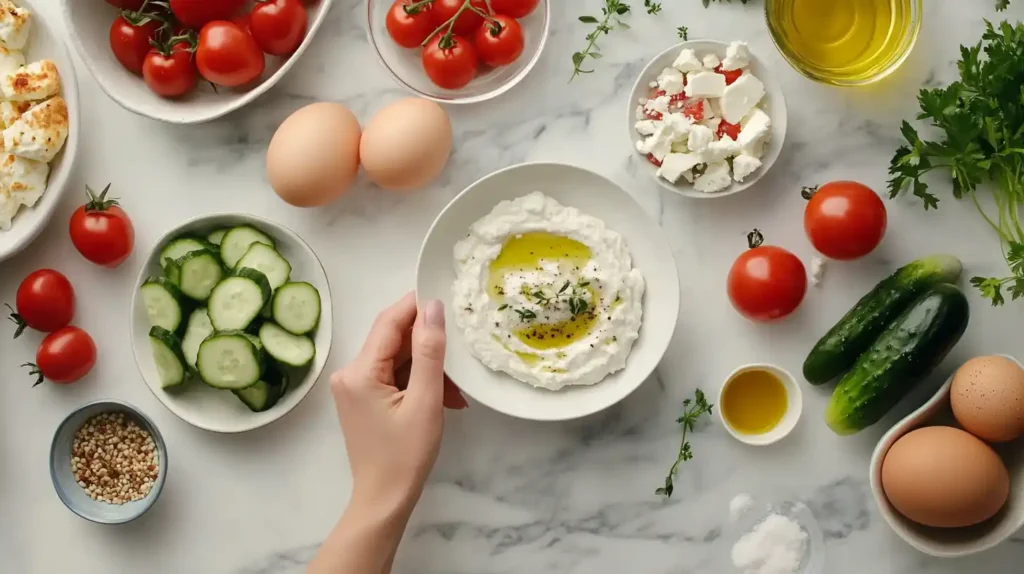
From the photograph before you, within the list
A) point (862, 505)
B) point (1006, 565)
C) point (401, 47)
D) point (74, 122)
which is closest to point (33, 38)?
point (74, 122)

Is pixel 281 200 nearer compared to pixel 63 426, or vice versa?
pixel 63 426

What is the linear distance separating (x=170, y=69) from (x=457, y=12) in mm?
679

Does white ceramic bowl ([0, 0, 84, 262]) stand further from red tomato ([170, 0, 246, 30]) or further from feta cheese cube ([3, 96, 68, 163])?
red tomato ([170, 0, 246, 30])

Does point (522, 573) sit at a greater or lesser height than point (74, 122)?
lesser

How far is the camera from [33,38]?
2027 millimetres

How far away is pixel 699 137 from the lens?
1893mm

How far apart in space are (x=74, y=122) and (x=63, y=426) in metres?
0.71

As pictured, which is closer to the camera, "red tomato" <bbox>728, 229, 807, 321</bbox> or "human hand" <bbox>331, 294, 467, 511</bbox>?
"human hand" <bbox>331, 294, 467, 511</bbox>

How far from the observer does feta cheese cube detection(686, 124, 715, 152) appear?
6.21ft

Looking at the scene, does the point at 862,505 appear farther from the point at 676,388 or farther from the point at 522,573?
the point at 522,573

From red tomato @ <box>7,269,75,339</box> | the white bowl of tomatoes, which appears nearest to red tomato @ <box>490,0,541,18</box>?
the white bowl of tomatoes

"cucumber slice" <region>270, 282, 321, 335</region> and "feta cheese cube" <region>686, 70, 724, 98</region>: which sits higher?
"feta cheese cube" <region>686, 70, 724, 98</region>

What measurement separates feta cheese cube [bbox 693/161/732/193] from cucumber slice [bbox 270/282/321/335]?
930 millimetres

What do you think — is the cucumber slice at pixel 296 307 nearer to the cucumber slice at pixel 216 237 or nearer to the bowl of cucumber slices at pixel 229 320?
the bowl of cucumber slices at pixel 229 320
